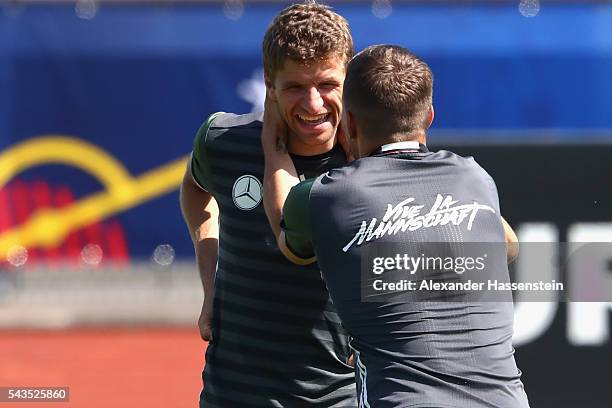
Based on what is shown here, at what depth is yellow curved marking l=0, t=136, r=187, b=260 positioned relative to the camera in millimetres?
10875

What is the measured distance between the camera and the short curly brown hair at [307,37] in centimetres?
313

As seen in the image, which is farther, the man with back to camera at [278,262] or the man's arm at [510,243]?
the man with back to camera at [278,262]

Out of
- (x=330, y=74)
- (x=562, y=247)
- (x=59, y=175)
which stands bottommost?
(x=562, y=247)

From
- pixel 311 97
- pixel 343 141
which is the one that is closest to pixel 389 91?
pixel 311 97

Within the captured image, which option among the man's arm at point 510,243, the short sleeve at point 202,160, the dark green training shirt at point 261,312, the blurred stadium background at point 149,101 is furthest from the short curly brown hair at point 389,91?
the blurred stadium background at point 149,101

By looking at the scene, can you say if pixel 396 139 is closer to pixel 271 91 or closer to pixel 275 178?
pixel 275 178

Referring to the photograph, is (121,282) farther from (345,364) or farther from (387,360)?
(387,360)

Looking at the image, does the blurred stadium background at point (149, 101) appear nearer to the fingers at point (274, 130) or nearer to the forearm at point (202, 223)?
the forearm at point (202, 223)

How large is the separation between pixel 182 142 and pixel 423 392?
28.3ft

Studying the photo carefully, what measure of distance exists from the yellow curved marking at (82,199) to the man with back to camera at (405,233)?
827 cm

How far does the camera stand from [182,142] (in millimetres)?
11016

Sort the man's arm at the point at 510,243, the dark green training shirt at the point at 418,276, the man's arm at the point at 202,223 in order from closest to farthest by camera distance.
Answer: the dark green training shirt at the point at 418,276 → the man's arm at the point at 510,243 → the man's arm at the point at 202,223

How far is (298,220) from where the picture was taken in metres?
2.76

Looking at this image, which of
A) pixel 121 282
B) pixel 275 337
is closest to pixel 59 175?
pixel 121 282
